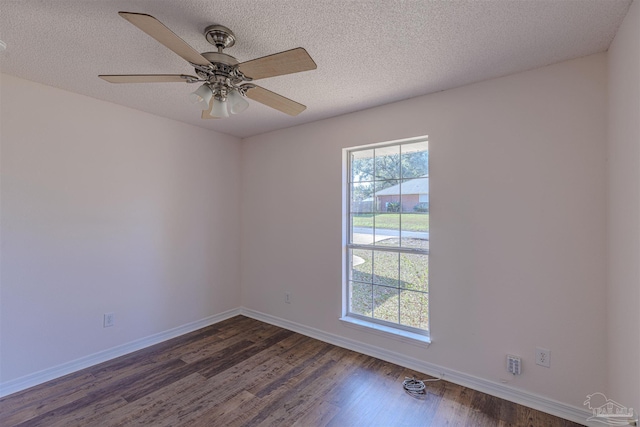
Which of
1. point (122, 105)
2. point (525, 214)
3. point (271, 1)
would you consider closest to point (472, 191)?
point (525, 214)

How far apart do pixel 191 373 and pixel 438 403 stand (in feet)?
6.50

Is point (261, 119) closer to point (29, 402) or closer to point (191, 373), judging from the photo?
point (191, 373)

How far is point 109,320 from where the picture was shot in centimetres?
263

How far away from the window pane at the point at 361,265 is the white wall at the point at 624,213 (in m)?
1.70

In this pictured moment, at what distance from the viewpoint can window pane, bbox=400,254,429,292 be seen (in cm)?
250

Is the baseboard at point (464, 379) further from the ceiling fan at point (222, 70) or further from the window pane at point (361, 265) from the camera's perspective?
the ceiling fan at point (222, 70)

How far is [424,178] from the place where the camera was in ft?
8.17

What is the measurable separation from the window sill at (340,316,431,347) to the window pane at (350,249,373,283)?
0.41m

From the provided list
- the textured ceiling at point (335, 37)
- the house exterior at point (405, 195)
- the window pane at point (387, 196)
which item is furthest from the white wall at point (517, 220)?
the window pane at point (387, 196)

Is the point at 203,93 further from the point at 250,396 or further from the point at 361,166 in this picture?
the point at 250,396

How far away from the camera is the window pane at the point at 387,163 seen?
267 centimetres


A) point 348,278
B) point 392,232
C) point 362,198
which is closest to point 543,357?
point 392,232

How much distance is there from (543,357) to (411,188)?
1.54 metres

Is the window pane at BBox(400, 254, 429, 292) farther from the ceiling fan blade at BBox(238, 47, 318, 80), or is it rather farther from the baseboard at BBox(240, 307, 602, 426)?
the ceiling fan blade at BBox(238, 47, 318, 80)
